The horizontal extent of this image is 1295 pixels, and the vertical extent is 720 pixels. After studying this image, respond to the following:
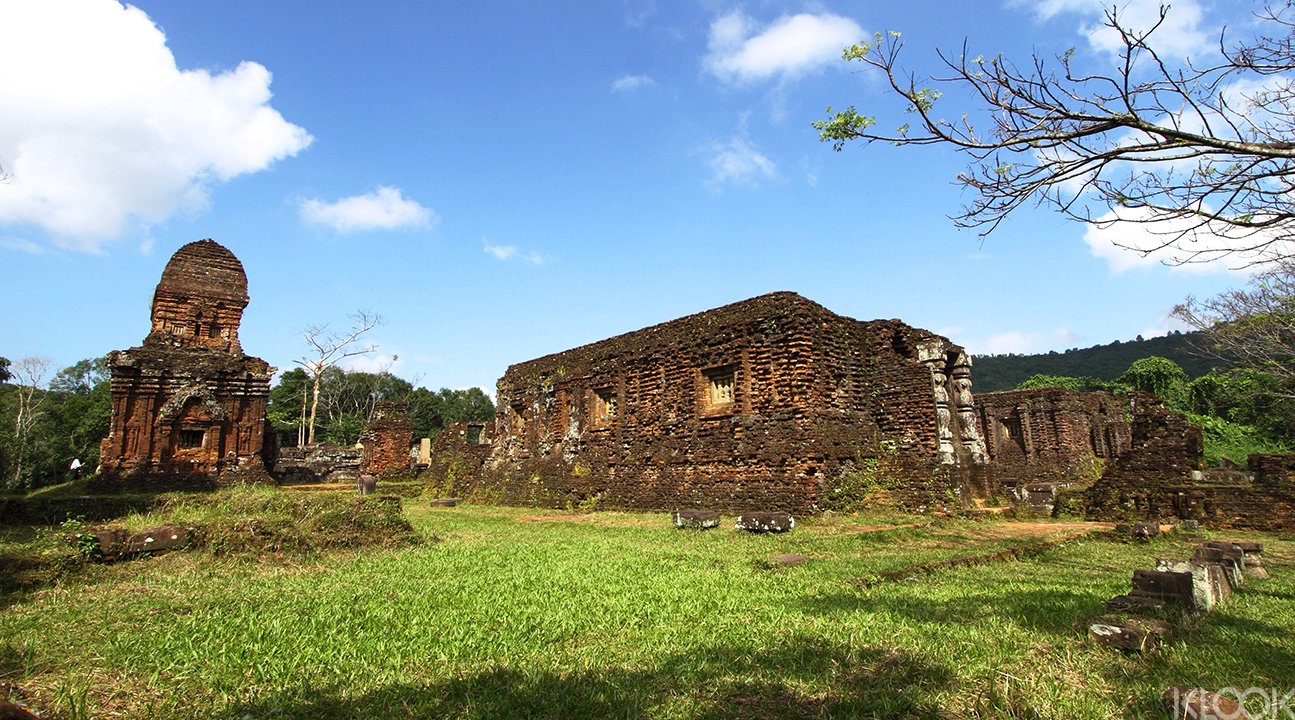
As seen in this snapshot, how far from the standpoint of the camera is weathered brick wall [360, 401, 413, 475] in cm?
2245

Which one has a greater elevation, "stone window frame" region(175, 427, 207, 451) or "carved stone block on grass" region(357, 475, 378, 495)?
"stone window frame" region(175, 427, 207, 451)

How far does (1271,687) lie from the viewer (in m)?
2.87

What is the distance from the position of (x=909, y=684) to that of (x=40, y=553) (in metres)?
6.80

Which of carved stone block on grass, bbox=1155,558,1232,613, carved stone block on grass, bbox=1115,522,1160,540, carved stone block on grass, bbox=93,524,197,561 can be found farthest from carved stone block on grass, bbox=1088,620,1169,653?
carved stone block on grass, bbox=93,524,197,561

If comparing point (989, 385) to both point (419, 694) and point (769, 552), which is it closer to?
point (769, 552)

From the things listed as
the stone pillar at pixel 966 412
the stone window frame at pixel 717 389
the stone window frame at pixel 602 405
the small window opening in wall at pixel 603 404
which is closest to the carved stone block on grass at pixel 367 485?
the stone window frame at pixel 602 405

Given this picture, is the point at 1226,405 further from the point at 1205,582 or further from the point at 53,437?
the point at 53,437

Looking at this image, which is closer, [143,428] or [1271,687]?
[1271,687]

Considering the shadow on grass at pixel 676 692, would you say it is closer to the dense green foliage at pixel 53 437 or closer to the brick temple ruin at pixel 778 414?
the brick temple ruin at pixel 778 414

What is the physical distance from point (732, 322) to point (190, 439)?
47.4ft

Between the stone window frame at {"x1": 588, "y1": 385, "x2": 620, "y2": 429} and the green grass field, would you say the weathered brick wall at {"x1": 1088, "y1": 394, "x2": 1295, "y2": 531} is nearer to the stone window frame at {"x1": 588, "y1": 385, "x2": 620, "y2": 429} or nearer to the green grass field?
the green grass field

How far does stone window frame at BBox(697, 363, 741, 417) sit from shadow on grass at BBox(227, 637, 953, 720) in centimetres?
927

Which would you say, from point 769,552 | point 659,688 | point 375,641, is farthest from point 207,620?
point 769,552

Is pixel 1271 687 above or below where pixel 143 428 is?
below
